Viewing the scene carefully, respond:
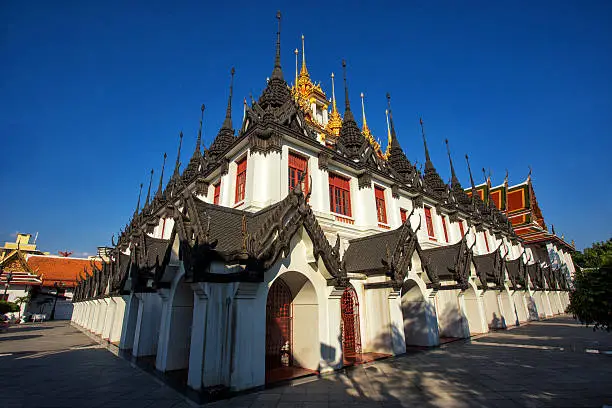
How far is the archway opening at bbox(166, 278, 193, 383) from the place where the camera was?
31.6 ft

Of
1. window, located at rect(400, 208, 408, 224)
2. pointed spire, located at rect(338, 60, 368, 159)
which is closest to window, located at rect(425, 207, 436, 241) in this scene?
window, located at rect(400, 208, 408, 224)

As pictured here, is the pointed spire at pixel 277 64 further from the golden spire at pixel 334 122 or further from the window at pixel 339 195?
the golden spire at pixel 334 122

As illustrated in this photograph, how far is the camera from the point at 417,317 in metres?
14.2

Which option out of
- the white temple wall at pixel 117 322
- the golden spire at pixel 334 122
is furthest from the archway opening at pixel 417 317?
the golden spire at pixel 334 122

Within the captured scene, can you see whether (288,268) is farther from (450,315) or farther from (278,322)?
(450,315)

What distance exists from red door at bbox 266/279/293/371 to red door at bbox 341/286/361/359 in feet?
10.6

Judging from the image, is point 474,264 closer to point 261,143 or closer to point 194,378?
point 261,143

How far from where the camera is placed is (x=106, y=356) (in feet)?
44.5

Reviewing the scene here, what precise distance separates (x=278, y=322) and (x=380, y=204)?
997 centimetres

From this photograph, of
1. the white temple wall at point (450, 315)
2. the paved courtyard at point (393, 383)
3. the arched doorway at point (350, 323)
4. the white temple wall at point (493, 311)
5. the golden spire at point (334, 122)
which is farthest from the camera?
A: the golden spire at point (334, 122)

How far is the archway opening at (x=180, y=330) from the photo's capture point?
31.6 ft

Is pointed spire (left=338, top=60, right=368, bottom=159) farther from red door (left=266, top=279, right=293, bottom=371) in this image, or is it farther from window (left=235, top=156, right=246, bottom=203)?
red door (left=266, top=279, right=293, bottom=371)

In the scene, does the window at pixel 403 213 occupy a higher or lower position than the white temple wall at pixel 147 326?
higher

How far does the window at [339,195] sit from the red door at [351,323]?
4196mm
